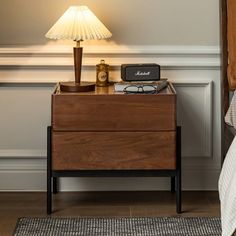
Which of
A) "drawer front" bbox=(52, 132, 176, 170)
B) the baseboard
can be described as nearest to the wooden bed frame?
the baseboard

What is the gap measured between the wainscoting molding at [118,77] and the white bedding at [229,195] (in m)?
0.77

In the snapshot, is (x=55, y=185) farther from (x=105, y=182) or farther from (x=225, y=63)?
(x=225, y=63)

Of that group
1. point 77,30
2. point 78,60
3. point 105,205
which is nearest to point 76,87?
point 78,60

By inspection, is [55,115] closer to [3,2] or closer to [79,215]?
[79,215]

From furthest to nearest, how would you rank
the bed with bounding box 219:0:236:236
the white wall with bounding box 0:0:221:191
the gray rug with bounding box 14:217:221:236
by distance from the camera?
the white wall with bounding box 0:0:221:191, the bed with bounding box 219:0:236:236, the gray rug with bounding box 14:217:221:236

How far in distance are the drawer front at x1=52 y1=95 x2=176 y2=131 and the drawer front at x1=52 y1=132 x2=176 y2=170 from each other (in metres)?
0.03

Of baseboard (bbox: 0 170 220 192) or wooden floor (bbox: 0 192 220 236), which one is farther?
baseboard (bbox: 0 170 220 192)

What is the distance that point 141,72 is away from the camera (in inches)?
108

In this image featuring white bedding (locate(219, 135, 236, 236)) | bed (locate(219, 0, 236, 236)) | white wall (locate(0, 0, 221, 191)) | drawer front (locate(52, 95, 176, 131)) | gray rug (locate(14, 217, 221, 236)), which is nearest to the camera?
white bedding (locate(219, 135, 236, 236))

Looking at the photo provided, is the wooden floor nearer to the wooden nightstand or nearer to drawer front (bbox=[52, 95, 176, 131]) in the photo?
the wooden nightstand

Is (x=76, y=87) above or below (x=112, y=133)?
above

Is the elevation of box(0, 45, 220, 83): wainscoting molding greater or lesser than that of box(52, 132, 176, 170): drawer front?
greater

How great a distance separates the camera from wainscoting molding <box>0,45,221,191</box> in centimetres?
292

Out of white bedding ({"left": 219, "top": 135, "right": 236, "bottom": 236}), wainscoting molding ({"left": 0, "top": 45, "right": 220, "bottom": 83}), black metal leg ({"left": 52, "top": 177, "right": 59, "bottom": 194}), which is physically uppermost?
wainscoting molding ({"left": 0, "top": 45, "right": 220, "bottom": 83})
